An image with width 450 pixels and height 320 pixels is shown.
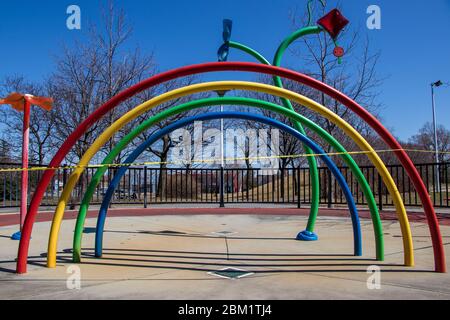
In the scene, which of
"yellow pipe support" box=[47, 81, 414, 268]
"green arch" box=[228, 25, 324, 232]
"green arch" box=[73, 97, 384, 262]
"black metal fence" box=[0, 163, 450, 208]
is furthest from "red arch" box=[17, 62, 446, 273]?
"black metal fence" box=[0, 163, 450, 208]

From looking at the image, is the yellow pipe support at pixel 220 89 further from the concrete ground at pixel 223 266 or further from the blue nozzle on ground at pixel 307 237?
the blue nozzle on ground at pixel 307 237

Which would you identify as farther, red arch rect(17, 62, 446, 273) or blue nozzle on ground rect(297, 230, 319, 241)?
blue nozzle on ground rect(297, 230, 319, 241)

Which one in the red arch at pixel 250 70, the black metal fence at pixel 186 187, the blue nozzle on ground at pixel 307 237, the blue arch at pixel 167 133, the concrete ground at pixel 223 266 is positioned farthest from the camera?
the black metal fence at pixel 186 187

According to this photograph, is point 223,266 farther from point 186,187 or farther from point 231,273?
point 186,187

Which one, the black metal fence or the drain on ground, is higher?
the black metal fence

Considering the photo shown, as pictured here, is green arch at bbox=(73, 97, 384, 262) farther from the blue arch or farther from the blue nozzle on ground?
the blue nozzle on ground

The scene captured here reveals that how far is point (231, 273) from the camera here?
509 cm

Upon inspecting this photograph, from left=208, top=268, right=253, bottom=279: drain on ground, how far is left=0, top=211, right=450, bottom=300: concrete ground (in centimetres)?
12

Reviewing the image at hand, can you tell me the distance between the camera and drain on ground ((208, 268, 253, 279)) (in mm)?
4914

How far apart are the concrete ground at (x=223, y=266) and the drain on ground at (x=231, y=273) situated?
0.12 metres

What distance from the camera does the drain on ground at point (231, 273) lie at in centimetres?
491

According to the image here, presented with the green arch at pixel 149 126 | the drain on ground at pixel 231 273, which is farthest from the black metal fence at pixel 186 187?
the drain on ground at pixel 231 273
